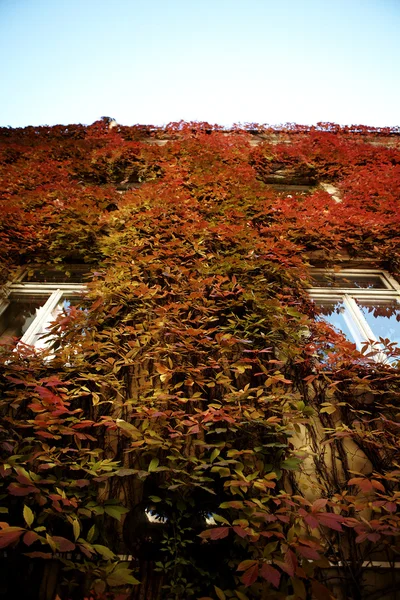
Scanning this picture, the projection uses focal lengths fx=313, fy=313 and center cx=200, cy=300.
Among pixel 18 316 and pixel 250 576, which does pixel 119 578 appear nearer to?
pixel 250 576

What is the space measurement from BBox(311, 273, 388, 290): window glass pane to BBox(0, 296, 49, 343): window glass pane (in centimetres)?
370

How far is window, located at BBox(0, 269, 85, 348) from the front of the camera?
371 centimetres

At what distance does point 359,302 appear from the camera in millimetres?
4102

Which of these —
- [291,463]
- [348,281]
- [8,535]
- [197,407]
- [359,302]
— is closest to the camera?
[8,535]

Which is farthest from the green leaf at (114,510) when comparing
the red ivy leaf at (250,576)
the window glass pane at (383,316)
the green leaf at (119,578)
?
the window glass pane at (383,316)

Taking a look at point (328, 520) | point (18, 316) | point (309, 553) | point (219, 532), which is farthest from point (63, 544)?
point (18, 316)

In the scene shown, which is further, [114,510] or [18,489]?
[114,510]

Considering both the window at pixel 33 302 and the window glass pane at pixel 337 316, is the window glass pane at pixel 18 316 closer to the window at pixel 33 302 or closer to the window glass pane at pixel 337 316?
the window at pixel 33 302

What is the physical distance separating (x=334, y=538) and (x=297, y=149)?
7127 millimetres

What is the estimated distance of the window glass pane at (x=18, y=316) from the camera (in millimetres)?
3701

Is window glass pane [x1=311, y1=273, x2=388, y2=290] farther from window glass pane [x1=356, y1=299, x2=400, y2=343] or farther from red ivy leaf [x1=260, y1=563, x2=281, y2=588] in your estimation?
red ivy leaf [x1=260, y1=563, x2=281, y2=588]

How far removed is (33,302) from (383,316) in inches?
177

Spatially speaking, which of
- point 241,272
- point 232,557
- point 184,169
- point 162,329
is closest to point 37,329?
point 162,329

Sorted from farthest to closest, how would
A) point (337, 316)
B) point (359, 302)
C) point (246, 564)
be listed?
point (359, 302), point (337, 316), point (246, 564)
